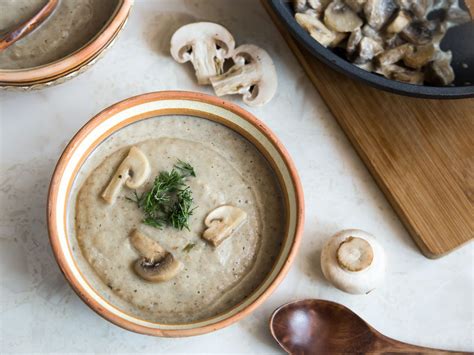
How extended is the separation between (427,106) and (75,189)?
2.89ft

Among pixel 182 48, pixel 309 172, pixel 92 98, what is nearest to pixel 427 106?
pixel 309 172

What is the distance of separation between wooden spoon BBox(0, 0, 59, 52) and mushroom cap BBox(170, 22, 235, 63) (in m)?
0.31

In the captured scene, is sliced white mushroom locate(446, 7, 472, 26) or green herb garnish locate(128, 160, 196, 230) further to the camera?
sliced white mushroom locate(446, 7, 472, 26)

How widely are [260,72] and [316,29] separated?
0.59 feet

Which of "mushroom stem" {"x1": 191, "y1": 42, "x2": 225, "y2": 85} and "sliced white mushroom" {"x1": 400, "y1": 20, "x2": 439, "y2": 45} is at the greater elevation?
"mushroom stem" {"x1": 191, "y1": 42, "x2": 225, "y2": 85}

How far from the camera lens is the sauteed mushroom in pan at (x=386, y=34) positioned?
70.9 inches

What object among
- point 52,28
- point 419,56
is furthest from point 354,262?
point 52,28

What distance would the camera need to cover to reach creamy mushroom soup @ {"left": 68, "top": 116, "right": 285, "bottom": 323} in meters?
1.62

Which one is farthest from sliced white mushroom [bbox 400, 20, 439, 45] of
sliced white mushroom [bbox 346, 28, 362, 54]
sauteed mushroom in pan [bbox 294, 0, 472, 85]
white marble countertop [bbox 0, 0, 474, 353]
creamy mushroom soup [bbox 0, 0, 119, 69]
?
creamy mushroom soup [bbox 0, 0, 119, 69]

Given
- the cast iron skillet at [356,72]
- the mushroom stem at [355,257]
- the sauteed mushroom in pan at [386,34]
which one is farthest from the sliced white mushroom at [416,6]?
the mushroom stem at [355,257]

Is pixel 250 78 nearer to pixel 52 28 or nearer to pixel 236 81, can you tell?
pixel 236 81

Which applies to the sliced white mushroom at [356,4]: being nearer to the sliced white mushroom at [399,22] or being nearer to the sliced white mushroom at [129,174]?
the sliced white mushroom at [399,22]

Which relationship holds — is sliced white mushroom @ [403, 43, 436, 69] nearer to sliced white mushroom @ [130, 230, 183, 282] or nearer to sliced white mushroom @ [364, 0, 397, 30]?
sliced white mushroom @ [364, 0, 397, 30]

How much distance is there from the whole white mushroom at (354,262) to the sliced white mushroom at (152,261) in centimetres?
35
